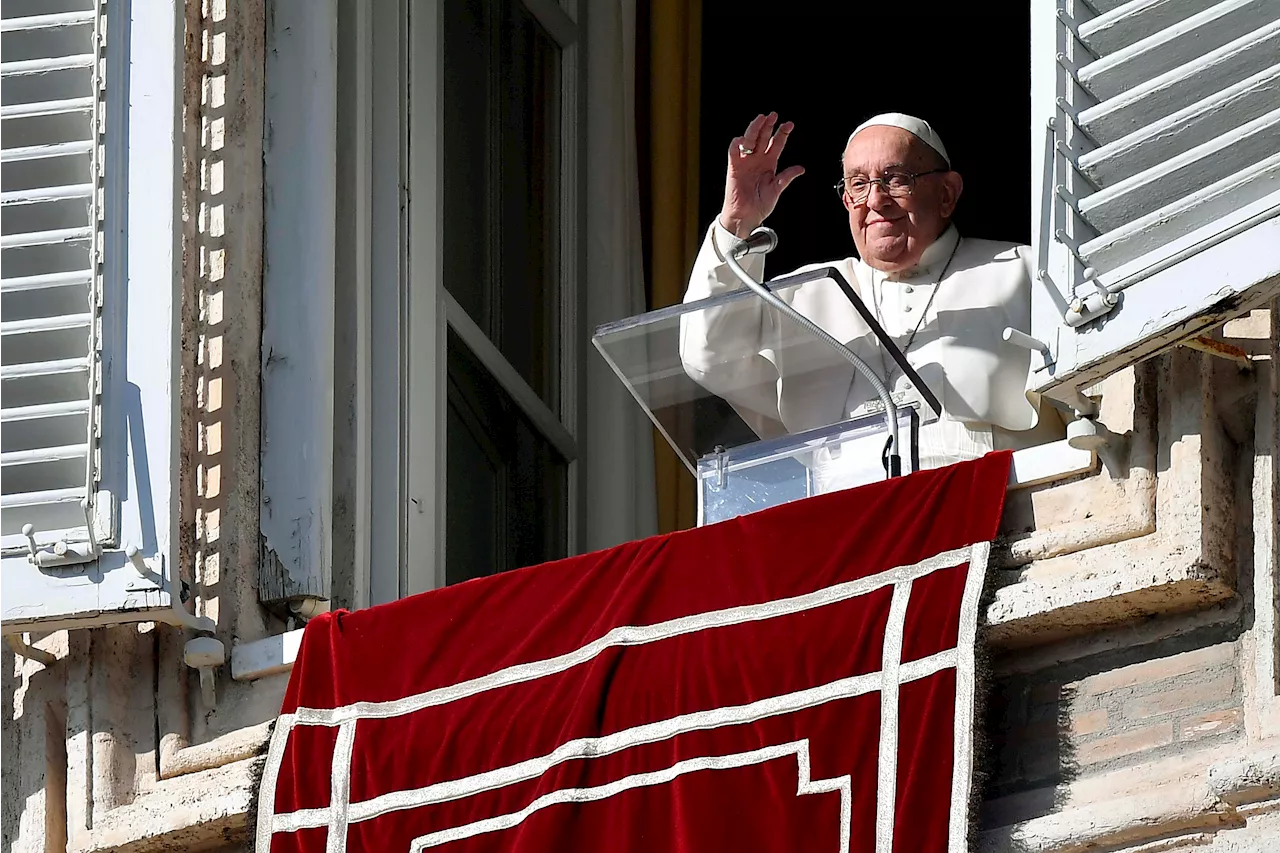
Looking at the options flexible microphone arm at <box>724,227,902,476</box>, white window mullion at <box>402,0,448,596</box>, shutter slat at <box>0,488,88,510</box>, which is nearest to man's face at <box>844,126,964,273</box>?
flexible microphone arm at <box>724,227,902,476</box>

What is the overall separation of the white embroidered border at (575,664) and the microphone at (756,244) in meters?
0.65

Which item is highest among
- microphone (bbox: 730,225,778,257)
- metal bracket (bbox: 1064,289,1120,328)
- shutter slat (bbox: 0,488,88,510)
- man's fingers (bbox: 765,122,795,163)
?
man's fingers (bbox: 765,122,795,163)

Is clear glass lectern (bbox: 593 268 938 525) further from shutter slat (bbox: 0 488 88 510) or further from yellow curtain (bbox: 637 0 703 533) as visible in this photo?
yellow curtain (bbox: 637 0 703 533)

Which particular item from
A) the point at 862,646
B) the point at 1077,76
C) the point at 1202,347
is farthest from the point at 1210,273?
the point at 862,646

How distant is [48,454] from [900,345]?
1.34 m

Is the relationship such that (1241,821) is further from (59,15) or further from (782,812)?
(59,15)

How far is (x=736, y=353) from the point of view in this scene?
440cm

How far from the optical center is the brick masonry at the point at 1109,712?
3799 mm

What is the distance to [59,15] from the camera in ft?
15.6

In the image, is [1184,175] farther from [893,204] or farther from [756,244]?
[893,204]

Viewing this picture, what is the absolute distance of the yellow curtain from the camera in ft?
19.5

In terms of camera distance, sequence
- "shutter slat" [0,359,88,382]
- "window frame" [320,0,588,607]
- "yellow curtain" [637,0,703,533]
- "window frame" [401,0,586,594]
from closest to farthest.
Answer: "shutter slat" [0,359,88,382] < "window frame" [320,0,588,607] < "window frame" [401,0,586,594] < "yellow curtain" [637,0,703,533]

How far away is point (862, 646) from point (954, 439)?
2.11ft

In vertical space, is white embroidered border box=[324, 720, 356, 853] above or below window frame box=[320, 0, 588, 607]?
below
